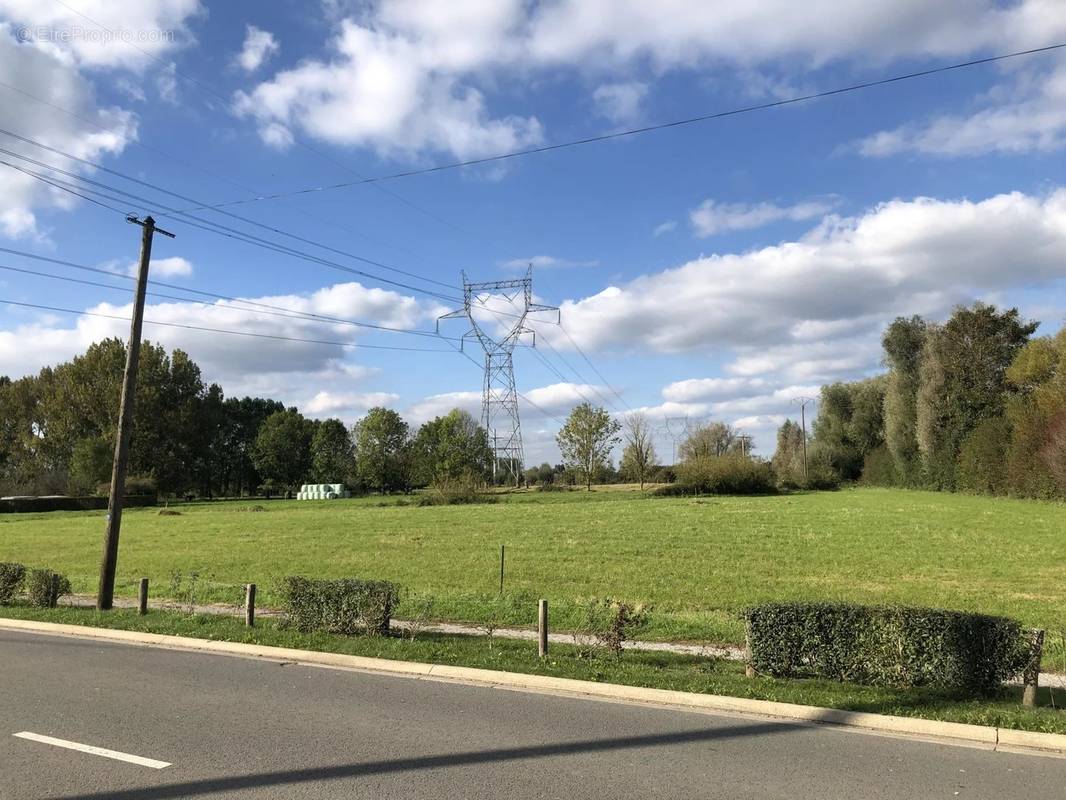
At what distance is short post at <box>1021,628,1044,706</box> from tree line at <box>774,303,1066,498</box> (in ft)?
147

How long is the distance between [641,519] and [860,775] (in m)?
32.6

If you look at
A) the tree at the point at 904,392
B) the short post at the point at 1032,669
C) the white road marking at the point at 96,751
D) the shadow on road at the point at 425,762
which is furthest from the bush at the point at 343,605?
the tree at the point at 904,392

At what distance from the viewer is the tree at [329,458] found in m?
113

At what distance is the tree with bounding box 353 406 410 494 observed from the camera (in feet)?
369

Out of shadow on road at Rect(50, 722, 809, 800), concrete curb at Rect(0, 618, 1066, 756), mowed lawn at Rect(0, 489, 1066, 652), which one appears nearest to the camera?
shadow on road at Rect(50, 722, 809, 800)

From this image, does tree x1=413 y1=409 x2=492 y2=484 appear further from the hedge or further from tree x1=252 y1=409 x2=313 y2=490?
the hedge

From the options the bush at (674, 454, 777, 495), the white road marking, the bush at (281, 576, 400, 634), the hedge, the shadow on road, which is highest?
the bush at (674, 454, 777, 495)

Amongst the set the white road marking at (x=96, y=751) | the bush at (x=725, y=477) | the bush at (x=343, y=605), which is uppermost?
the bush at (x=725, y=477)

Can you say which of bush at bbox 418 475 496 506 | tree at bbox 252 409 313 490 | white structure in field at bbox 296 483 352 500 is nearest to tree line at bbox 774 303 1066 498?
bush at bbox 418 475 496 506

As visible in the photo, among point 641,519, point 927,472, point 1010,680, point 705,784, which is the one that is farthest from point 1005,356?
point 705,784

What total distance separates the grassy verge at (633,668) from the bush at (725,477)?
6563cm

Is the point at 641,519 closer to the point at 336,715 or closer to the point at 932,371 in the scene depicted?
the point at 336,715

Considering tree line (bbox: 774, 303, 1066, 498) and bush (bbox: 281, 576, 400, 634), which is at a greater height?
tree line (bbox: 774, 303, 1066, 498)

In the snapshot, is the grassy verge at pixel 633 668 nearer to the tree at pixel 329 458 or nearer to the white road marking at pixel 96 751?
the white road marking at pixel 96 751
